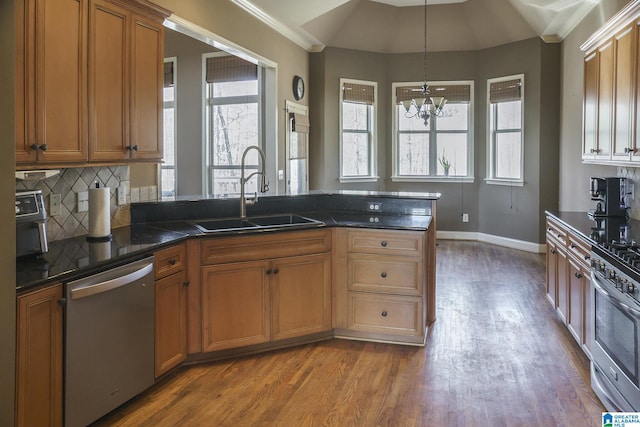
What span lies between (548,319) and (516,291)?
977mm

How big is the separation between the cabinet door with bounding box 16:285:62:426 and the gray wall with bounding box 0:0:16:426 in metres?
0.05

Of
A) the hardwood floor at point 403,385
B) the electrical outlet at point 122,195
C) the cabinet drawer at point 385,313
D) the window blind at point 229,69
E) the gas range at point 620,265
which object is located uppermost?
the window blind at point 229,69

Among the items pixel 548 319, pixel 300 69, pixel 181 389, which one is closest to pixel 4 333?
pixel 181 389

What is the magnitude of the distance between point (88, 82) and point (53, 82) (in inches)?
10.2

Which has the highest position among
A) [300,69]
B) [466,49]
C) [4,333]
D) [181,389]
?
[466,49]

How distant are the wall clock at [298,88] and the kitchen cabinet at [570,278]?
385 centimetres

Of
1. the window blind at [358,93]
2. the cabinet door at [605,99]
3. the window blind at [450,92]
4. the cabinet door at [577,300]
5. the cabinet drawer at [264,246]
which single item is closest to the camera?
the cabinet drawer at [264,246]

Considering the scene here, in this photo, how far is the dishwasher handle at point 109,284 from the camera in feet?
7.72

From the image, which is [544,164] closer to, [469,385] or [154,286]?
[469,385]

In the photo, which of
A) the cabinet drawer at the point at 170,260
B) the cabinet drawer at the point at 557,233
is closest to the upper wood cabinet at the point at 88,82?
the cabinet drawer at the point at 170,260

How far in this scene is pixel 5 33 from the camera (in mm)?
1997

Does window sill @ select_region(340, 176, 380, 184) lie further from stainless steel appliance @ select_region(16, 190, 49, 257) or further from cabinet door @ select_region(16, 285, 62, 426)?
cabinet door @ select_region(16, 285, 62, 426)

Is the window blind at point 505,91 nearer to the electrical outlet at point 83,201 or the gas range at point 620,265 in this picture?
the gas range at point 620,265

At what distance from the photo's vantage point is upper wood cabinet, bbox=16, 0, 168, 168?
8.12 feet
